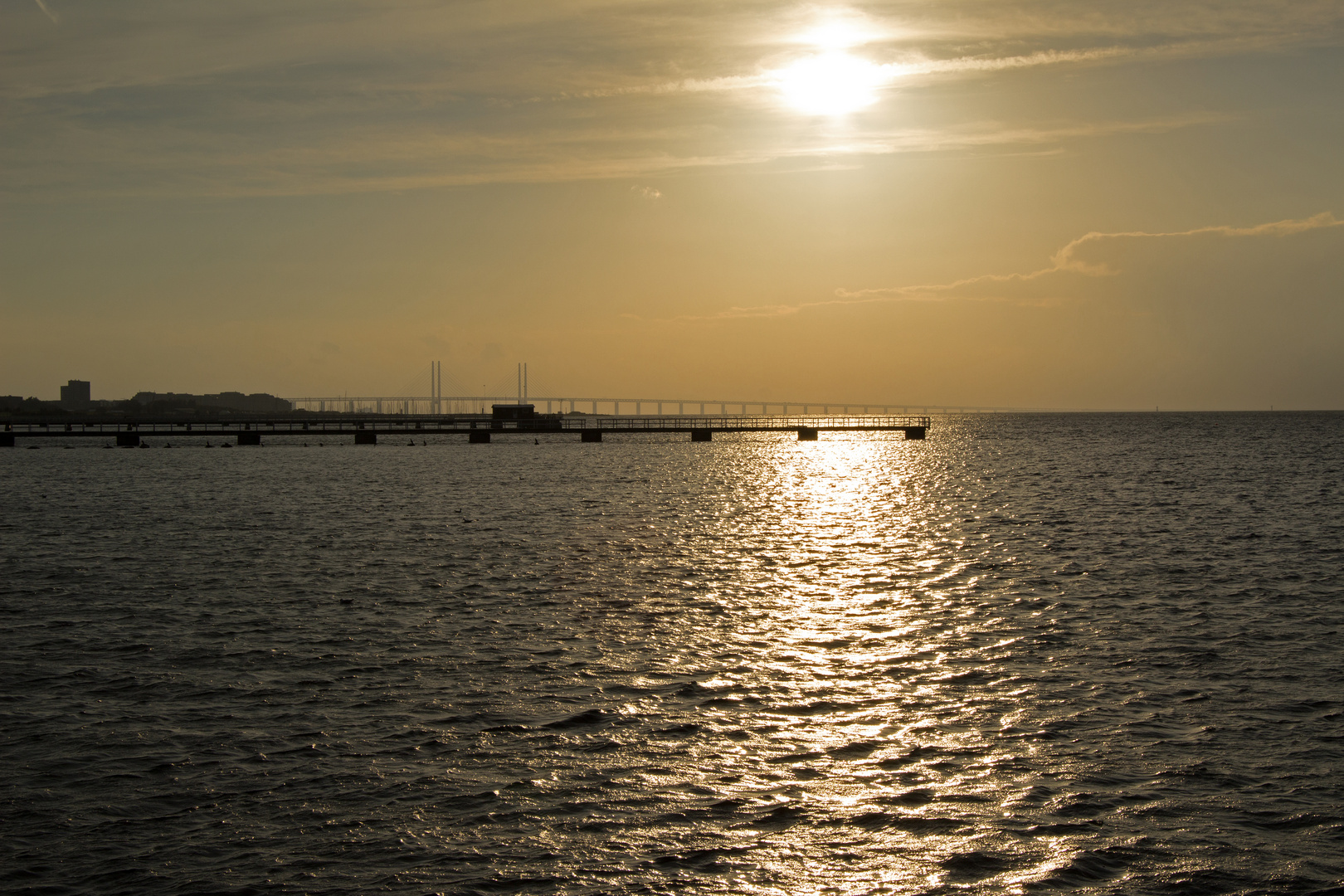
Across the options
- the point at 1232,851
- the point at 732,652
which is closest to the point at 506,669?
the point at 732,652

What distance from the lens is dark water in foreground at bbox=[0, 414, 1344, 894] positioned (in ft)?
38.2

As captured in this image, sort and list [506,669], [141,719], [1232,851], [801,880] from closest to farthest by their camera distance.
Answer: [801,880]
[1232,851]
[141,719]
[506,669]

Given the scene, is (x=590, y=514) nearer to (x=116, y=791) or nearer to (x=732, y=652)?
(x=732, y=652)

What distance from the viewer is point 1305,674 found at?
62.7 feet

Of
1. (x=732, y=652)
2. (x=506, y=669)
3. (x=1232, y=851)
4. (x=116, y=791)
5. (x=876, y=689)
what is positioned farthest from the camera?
(x=732, y=652)

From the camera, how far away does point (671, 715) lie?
16.9 metres

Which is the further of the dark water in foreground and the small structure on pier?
the small structure on pier

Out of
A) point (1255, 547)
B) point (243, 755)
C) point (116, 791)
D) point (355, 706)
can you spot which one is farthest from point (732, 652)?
point (1255, 547)

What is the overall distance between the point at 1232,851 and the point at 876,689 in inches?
288

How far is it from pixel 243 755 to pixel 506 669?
582cm

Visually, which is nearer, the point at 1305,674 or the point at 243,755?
the point at 243,755

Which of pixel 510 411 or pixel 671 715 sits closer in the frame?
pixel 671 715

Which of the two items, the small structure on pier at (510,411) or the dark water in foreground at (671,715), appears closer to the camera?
the dark water in foreground at (671,715)

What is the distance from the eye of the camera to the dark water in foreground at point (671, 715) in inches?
458
